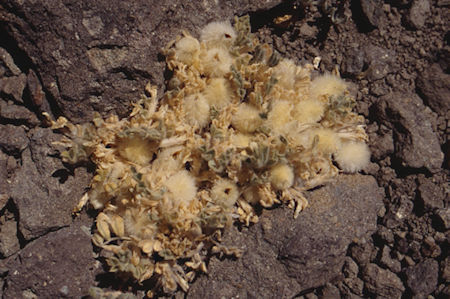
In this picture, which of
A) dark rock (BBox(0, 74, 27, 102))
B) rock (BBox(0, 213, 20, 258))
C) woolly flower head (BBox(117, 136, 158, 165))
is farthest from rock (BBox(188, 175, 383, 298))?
dark rock (BBox(0, 74, 27, 102))

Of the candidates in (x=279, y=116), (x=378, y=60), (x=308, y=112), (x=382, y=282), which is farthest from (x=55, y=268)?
(x=378, y=60)

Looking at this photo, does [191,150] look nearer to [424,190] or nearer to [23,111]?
[23,111]

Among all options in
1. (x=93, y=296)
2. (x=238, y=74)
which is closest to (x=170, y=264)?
(x=93, y=296)

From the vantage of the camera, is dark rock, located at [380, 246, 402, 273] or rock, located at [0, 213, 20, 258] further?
dark rock, located at [380, 246, 402, 273]

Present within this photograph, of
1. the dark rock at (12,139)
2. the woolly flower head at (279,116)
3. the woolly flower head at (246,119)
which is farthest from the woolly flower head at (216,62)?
the dark rock at (12,139)

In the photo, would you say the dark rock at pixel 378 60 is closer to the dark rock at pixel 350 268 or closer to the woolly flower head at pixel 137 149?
the dark rock at pixel 350 268

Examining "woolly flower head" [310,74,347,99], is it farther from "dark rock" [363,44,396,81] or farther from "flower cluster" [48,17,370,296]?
"dark rock" [363,44,396,81]
